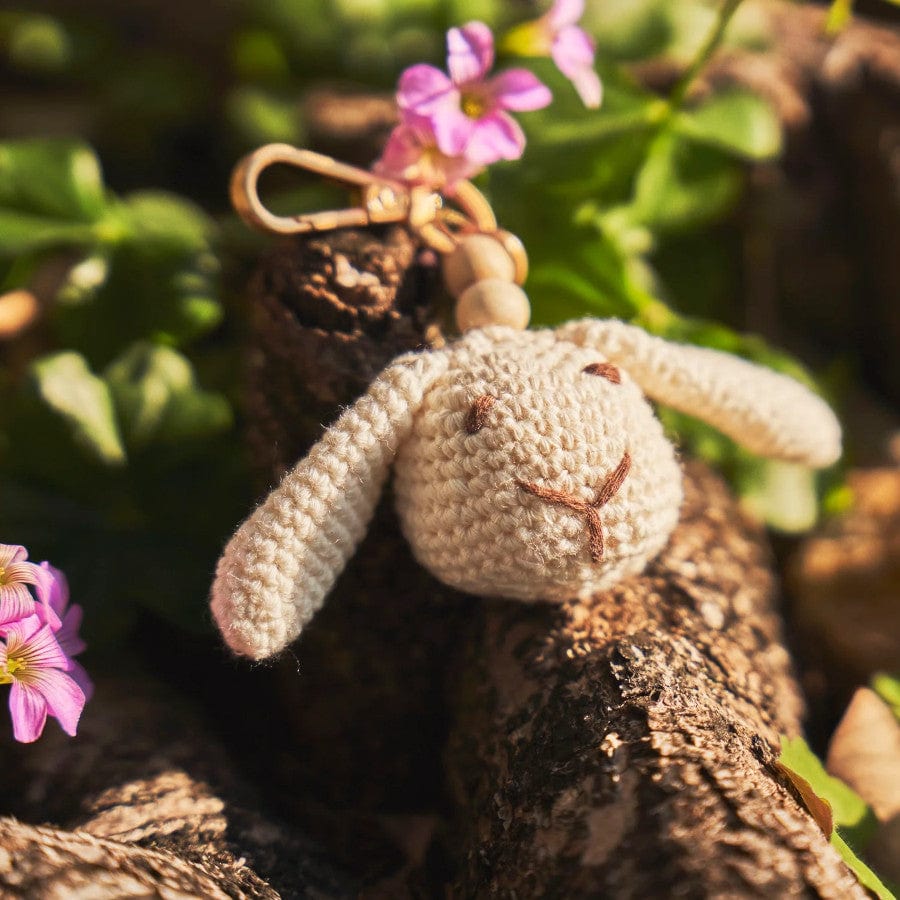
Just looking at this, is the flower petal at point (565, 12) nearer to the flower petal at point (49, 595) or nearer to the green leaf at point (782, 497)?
the green leaf at point (782, 497)

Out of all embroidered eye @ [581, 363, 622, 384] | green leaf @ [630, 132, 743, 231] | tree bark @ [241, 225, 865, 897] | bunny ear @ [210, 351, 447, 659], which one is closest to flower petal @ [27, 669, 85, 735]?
bunny ear @ [210, 351, 447, 659]

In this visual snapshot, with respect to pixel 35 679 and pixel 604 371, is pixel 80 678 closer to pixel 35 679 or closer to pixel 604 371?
pixel 35 679

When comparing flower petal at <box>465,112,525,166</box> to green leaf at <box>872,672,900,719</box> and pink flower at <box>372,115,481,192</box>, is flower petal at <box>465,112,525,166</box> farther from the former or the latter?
green leaf at <box>872,672,900,719</box>

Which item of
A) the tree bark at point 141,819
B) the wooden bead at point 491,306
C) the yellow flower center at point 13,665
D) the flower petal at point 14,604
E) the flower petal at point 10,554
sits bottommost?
the tree bark at point 141,819

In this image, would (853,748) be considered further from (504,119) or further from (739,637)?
(504,119)

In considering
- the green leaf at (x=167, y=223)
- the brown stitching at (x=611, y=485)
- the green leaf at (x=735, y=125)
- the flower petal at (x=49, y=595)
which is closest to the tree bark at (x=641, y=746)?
the brown stitching at (x=611, y=485)

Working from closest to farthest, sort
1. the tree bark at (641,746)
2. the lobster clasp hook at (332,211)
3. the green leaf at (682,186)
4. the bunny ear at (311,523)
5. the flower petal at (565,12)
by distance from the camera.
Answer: the tree bark at (641,746) → the bunny ear at (311,523) → the lobster clasp hook at (332,211) → the flower petal at (565,12) → the green leaf at (682,186)

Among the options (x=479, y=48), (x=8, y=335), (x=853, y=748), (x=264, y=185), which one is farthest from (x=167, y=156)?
(x=853, y=748)
